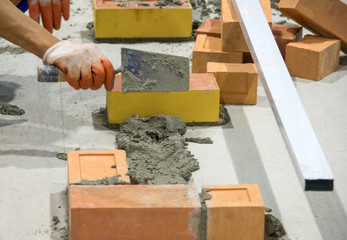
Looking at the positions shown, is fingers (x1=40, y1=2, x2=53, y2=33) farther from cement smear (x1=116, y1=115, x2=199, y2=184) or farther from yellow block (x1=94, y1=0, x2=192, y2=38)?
yellow block (x1=94, y1=0, x2=192, y2=38)

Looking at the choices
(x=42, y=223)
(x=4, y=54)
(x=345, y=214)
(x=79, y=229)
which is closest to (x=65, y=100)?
(x=4, y=54)

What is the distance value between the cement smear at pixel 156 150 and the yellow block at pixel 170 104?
123mm

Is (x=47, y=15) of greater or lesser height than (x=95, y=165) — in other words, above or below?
above

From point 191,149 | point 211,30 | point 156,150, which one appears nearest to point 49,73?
point 156,150

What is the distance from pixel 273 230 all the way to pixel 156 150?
114cm

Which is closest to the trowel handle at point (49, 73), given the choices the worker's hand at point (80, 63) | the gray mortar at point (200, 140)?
the worker's hand at point (80, 63)

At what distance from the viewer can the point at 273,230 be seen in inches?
157

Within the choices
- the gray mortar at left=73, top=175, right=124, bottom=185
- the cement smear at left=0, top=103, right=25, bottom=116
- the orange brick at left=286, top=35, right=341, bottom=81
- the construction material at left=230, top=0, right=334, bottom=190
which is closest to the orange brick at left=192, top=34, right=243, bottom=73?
the orange brick at left=286, top=35, right=341, bottom=81

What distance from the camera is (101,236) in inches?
150

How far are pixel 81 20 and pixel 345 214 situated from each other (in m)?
4.17

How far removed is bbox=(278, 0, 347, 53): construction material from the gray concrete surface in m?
0.36

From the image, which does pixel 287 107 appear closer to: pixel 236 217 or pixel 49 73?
pixel 236 217

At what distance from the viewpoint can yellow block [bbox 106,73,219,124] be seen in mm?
5238

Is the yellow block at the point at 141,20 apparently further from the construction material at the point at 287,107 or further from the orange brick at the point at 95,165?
the orange brick at the point at 95,165
